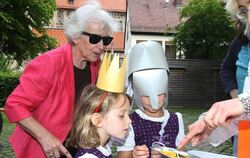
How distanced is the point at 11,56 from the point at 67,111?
66.9 feet

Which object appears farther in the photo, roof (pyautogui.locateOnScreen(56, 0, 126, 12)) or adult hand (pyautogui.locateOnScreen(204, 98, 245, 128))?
roof (pyautogui.locateOnScreen(56, 0, 126, 12))

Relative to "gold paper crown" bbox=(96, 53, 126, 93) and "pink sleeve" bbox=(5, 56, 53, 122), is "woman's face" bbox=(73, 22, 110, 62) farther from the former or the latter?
"gold paper crown" bbox=(96, 53, 126, 93)

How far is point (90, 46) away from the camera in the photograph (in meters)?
3.01

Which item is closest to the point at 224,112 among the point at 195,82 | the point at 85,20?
the point at 85,20

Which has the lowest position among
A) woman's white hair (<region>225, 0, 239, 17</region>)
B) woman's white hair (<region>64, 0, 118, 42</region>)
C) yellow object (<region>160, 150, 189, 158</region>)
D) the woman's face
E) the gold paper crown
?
yellow object (<region>160, 150, 189, 158</region>)

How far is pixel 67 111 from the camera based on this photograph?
9.58 ft

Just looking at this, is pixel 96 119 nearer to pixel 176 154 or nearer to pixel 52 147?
pixel 52 147

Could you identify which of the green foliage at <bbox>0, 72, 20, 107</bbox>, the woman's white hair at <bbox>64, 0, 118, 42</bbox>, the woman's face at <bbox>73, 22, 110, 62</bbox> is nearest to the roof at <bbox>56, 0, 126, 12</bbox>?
the green foliage at <bbox>0, 72, 20, 107</bbox>

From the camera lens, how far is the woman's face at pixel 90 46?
9.86 ft

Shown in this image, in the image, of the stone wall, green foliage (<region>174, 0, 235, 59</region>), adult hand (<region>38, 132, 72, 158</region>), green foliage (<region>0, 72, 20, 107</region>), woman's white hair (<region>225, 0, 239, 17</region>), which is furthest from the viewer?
green foliage (<region>174, 0, 235, 59</region>)

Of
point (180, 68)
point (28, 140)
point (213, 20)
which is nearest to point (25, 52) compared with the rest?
point (180, 68)

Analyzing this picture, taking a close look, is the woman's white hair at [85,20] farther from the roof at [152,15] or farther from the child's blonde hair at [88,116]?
the roof at [152,15]

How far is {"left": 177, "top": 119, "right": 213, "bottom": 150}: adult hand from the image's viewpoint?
169 centimetres

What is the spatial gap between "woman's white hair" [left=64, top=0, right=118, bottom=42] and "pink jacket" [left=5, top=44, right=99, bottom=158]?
0.17 metres
